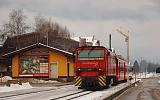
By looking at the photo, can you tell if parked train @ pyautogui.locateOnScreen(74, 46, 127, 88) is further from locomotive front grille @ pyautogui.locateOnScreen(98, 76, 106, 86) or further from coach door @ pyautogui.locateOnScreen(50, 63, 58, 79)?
coach door @ pyautogui.locateOnScreen(50, 63, 58, 79)

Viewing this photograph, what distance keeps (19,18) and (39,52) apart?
38154 millimetres

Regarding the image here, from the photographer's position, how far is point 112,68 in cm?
3891

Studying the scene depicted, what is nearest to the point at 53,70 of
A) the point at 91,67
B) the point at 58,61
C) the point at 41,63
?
the point at 58,61

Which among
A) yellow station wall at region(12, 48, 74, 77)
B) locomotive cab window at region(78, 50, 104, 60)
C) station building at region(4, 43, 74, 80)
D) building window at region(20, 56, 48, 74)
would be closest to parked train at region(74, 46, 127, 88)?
locomotive cab window at region(78, 50, 104, 60)

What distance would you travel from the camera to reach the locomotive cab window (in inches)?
1366

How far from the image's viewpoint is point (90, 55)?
3475 cm

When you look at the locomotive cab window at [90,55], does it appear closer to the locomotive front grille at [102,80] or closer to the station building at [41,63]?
the locomotive front grille at [102,80]

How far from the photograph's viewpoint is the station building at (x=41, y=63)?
188ft

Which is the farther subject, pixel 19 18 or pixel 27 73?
pixel 19 18

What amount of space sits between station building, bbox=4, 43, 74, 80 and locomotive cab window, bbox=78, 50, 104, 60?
2227 centimetres

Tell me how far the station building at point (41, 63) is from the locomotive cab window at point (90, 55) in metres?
22.3

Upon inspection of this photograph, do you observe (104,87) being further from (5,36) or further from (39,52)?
(5,36)

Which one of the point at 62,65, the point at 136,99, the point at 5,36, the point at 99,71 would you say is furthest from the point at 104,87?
the point at 5,36

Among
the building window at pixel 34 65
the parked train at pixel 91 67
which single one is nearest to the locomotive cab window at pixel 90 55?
the parked train at pixel 91 67
